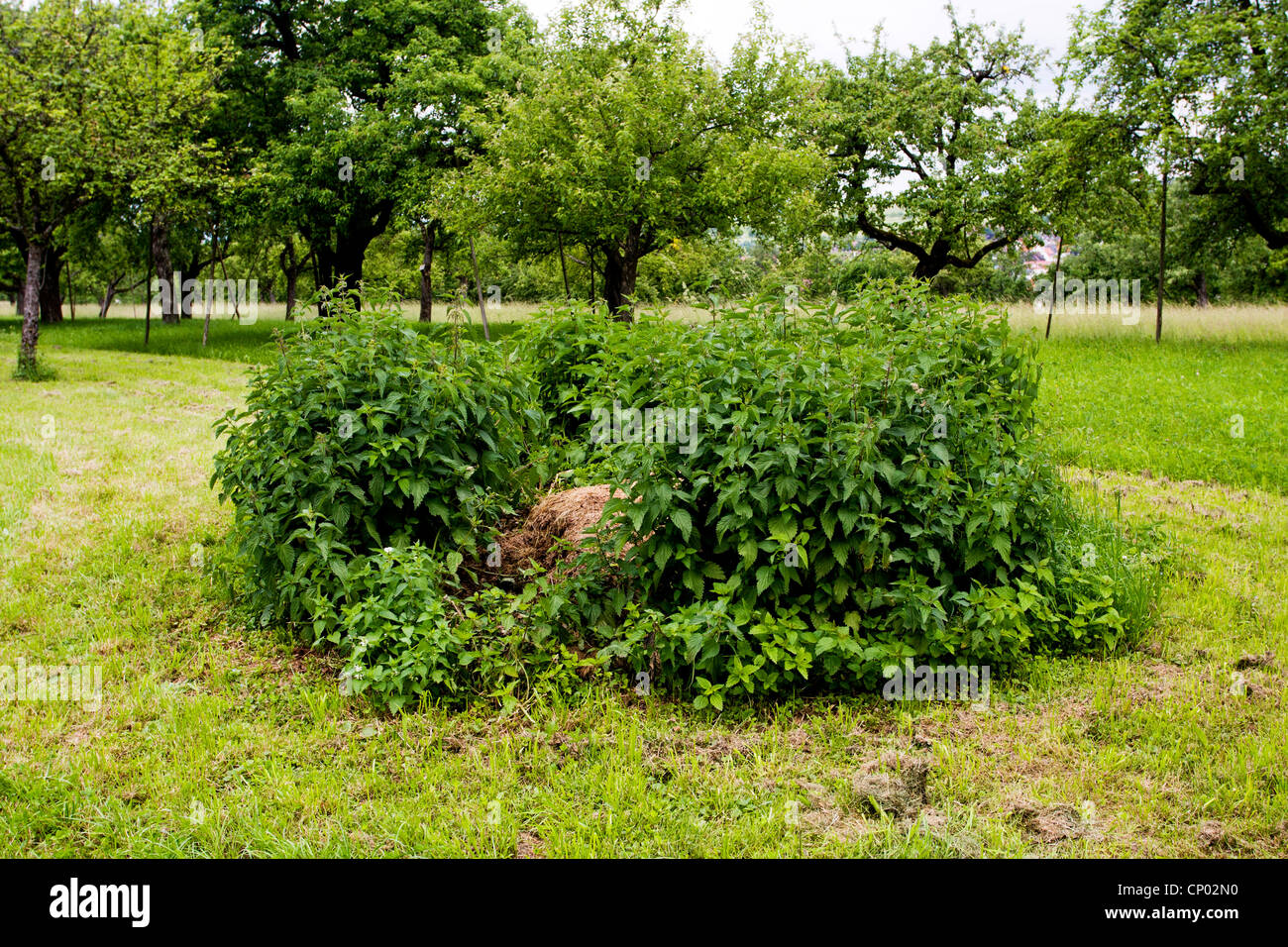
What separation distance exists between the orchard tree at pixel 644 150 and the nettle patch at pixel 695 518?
1422cm

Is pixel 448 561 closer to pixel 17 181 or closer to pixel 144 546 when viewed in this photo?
pixel 144 546

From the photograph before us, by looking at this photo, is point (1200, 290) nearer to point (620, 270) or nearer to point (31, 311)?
point (620, 270)

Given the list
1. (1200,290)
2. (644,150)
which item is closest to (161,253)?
(644,150)

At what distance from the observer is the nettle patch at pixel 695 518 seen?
4539 millimetres

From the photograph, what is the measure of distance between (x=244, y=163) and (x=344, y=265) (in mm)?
3915

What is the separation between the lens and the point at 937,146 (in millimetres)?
30438

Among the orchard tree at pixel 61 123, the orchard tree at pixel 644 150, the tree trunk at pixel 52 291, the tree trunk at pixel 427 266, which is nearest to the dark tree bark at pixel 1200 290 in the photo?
the orchard tree at pixel 644 150

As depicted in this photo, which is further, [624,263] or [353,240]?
[353,240]

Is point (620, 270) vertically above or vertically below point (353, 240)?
below

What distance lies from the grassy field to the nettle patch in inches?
10.8

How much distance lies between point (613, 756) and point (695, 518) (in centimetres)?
136

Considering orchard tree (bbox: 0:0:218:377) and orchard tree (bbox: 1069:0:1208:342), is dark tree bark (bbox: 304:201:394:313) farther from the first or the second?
orchard tree (bbox: 1069:0:1208:342)
